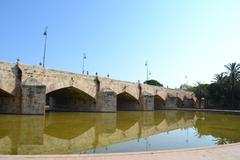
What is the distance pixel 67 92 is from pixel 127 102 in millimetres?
11018

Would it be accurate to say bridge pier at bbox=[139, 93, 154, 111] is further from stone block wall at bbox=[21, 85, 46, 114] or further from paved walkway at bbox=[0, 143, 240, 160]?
paved walkway at bbox=[0, 143, 240, 160]

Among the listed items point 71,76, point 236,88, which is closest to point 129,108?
point 71,76

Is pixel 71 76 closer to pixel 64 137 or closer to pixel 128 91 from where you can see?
pixel 128 91

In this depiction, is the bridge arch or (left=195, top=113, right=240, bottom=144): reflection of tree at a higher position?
the bridge arch

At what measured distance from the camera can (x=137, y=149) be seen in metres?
9.93

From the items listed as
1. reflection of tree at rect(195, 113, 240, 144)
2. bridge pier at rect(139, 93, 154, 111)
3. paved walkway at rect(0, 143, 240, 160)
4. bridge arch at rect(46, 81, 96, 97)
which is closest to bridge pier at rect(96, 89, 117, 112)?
bridge arch at rect(46, 81, 96, 97)

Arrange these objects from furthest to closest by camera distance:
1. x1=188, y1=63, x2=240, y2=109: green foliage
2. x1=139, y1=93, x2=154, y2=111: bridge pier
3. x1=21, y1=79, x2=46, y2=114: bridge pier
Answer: x1=188, y1=63, x2=240, y2=109: green foliage, x1=139, y1=93, x2=154, y2=111: bridge pier, x1=21, y1=79, x2=46, y2=114: bridge pier

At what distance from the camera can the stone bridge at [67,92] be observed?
21375mm

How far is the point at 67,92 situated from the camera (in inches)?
1177

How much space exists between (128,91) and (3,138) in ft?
79.1

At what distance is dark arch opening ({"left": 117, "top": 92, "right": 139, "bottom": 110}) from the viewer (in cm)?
3728

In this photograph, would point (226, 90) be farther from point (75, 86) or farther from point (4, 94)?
point (4, 94)

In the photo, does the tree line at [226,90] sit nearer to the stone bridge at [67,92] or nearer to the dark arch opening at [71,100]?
the stone bridge at [67,92]

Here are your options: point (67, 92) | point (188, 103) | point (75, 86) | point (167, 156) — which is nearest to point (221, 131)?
point (167, 156)
